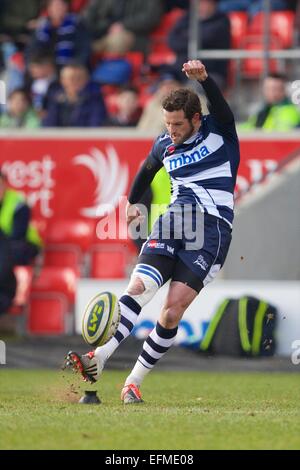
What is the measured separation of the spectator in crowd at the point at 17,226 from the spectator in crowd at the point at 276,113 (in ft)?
10.0

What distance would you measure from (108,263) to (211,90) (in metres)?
7.13

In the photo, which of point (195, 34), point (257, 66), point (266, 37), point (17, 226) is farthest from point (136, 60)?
point (17, 226)

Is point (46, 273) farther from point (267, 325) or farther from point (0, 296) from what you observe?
point (267, 325)

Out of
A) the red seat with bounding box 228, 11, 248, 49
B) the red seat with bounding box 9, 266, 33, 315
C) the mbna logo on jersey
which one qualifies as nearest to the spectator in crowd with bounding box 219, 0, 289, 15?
the red seat with bounding box 228, 11, 248, 49

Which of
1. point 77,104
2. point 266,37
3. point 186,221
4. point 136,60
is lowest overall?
point 186,221

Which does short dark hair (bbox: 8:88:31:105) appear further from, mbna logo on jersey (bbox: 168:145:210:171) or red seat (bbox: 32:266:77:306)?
mbna logo on jersey (bbox: 168:145:210:171)

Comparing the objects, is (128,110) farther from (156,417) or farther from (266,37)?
(156,417)

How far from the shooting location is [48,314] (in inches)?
595

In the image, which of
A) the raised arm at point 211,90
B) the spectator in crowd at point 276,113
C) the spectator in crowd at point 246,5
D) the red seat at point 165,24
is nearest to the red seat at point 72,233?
the spectator in crowd at point 276,113

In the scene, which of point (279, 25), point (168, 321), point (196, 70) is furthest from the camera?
point (279, 25)

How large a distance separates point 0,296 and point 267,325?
10.8 ft

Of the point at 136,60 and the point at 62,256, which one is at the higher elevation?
the point at 136,60
